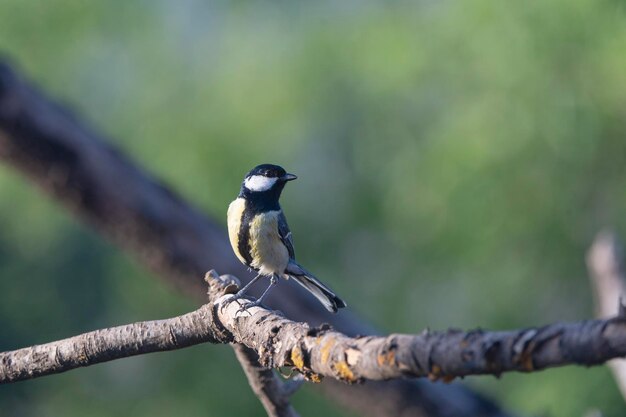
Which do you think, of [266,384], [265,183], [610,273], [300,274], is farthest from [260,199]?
[610,273]

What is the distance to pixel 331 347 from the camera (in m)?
1.55

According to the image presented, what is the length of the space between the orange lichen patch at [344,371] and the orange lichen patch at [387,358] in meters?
0.10

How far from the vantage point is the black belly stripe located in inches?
112

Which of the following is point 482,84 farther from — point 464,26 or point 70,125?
point 70,125

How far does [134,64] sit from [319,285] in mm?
7788

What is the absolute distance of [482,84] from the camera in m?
6.05

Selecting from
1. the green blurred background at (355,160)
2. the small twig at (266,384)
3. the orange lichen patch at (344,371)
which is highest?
the green blurred background at (355,160)

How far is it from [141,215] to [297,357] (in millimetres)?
2336

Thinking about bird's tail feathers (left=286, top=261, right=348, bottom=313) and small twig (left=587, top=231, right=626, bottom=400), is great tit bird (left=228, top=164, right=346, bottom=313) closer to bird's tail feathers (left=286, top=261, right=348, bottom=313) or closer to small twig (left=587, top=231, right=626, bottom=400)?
bird's tail feathers (left=286, top=261, right=348, bottom=313)

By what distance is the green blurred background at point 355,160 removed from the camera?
18.1ft

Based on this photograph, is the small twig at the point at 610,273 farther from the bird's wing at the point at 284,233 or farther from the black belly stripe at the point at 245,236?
the black belly stripe at the point at 245,236

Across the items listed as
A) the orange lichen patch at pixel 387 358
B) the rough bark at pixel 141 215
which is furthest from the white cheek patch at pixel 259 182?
the orange lichen patch at pixel 387 358

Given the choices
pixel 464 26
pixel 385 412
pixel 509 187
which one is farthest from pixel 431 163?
pixel 385 412

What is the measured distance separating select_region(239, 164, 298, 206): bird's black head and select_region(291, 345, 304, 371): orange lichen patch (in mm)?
1157
